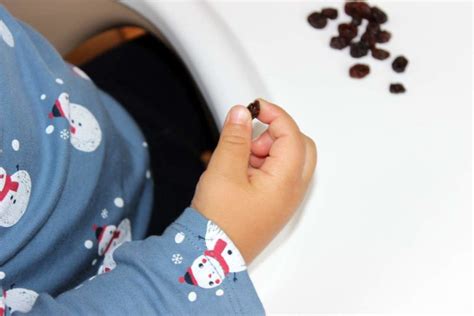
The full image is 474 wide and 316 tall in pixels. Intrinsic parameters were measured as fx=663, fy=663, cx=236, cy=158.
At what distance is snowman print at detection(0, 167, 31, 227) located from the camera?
487 mm

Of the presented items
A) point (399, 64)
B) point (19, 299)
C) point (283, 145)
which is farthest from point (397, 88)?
point (19, 299)

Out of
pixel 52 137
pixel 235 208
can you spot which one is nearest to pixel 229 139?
pixel 235 208

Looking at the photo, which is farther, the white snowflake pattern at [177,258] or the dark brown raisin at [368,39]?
the dark brown raisin at [368,39]

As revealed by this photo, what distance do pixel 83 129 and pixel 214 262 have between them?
19cm

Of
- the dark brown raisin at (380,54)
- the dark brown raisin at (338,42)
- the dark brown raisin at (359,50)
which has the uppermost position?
the dark brown raisin at (338,42)

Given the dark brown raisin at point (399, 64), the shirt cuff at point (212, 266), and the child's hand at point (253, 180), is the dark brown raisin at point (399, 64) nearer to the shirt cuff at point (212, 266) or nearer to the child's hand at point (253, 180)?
the child's hand at point (253, 180)

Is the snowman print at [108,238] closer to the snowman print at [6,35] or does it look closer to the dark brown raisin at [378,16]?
the snowman print at [6,35]

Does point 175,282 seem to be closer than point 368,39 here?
Yes

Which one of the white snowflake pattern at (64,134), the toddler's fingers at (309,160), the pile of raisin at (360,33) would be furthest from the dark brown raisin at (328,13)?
the white snowflake pattern at (64,134)

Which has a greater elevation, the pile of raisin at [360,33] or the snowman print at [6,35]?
the snowman print at [6,35]

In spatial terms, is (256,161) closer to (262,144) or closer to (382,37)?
(262,144)

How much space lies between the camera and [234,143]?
472 mm

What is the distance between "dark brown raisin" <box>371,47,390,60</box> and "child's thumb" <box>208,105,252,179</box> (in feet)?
0.52

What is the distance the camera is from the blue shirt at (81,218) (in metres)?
0.45
